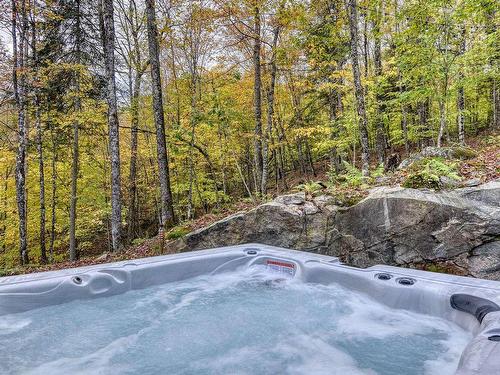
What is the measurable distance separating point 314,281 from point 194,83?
25.4 ft

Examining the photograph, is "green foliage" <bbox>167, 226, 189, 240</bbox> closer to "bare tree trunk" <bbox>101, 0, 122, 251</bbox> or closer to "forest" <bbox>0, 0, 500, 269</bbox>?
"forest" <bbox>0, 0, 500, 269</bbox>

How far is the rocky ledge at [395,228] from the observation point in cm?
326

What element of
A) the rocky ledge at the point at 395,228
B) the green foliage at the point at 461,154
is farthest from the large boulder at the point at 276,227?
the green foliage at the point at 461,154

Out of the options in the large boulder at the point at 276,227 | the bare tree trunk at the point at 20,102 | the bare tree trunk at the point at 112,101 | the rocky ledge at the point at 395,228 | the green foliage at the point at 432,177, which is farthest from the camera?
the bare tree trunk at the point at 20,102

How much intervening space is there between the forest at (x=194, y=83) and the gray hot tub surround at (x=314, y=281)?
1.83 metres

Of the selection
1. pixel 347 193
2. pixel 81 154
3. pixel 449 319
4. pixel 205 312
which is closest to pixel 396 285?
pixel 449 319

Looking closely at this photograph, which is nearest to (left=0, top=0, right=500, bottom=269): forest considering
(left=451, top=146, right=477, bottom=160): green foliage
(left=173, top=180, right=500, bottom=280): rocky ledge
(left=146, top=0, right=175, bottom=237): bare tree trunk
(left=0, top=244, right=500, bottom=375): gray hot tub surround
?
(left=146, top=0, right=175, bottom=237): bare tree trunk

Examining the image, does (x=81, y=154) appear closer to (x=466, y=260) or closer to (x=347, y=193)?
(x=347, y=193)

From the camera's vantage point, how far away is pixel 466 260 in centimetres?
328

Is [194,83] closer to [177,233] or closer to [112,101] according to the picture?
[112,101]

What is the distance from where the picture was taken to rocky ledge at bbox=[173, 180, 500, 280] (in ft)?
10.7

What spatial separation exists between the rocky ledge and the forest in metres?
0.84

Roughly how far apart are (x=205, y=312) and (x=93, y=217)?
31.3 feet

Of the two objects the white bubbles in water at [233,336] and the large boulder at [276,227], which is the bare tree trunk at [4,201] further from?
the white bubbles in water at [233,336]
